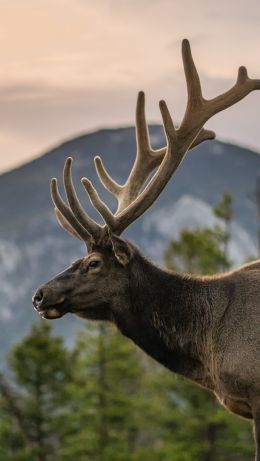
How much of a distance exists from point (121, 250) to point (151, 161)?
2.04m

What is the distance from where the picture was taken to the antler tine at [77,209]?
35.2 feet

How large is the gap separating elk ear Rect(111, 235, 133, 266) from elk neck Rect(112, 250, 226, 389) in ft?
0.39

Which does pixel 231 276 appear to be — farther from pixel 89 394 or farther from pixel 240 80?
pixel 89 394

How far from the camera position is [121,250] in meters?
10.6

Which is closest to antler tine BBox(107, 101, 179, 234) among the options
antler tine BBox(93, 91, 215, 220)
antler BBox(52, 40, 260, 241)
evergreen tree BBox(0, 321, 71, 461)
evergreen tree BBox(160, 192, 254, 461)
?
antler BBox(52, 40, 260, 241)

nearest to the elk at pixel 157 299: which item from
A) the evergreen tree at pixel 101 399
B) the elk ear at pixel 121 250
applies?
the elk ear at pixel 121 250

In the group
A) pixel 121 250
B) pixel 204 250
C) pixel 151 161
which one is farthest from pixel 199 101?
pixel 204 250

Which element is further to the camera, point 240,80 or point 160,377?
point 160,377

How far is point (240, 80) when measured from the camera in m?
11.7

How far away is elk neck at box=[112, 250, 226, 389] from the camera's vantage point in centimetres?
1065

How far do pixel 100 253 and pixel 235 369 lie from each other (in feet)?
5.83

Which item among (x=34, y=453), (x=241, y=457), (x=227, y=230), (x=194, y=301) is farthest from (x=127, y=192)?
(x=227, y=230)

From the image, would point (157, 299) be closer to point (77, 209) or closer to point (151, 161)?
point (77, 209)

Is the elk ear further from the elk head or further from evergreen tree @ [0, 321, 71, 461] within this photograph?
evergreen tree @ [0, 321, 71, 461]
